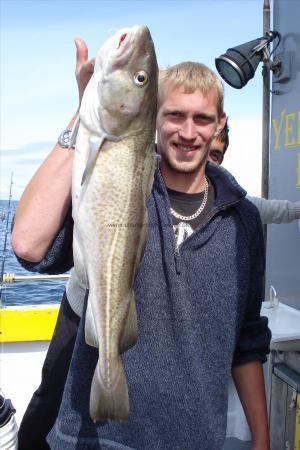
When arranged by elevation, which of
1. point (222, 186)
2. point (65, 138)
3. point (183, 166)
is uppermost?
point (65, 138)

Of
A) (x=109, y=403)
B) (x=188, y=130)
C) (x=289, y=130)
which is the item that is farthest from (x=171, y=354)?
(x=289, y=130)

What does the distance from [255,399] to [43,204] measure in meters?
1.47

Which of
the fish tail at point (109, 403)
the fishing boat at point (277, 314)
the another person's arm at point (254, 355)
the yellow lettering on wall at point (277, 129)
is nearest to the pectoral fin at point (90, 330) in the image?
the fish tail at point (109, 403)

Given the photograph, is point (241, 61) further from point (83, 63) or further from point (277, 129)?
point (83, 63)

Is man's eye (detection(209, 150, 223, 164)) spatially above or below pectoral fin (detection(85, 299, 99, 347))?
above

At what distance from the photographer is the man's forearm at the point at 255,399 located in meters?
2.39

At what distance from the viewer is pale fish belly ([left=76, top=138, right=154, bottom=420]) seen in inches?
63.8

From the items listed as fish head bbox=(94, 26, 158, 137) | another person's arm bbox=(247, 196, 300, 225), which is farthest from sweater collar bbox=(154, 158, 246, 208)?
another person's arm bbox=(247, 196, 300, 225)

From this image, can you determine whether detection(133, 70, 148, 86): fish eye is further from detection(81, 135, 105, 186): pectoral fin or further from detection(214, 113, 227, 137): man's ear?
detection(214, 113, 227, 137): man's ear

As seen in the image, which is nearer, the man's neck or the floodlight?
the man's neck

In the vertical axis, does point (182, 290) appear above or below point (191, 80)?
below

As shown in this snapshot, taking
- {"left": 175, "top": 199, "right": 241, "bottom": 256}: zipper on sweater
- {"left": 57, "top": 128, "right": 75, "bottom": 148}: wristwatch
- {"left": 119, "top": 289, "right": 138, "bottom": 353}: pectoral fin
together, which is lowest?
{"left": 119, "top": 289, "right": 138, "bottom": 353}: pectoral fin

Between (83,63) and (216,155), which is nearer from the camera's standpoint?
(83,63)

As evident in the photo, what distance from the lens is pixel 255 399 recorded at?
2389 mm
